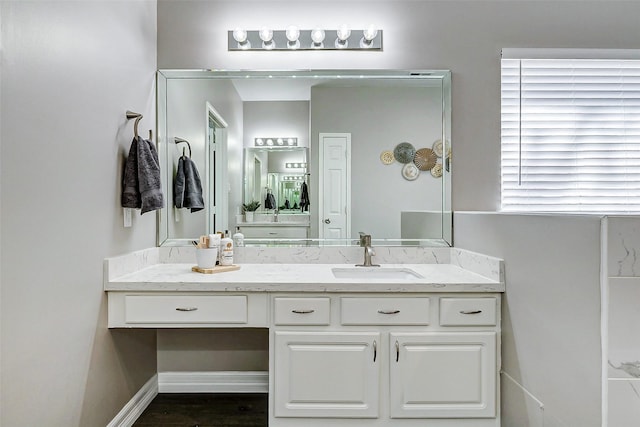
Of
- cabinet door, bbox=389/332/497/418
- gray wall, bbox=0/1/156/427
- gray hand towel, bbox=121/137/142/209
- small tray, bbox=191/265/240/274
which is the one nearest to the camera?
gray wall, bbox=0/1/156/427

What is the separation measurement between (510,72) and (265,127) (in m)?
1.56

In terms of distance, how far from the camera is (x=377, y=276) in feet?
6.51

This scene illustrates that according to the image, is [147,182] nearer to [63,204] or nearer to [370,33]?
[63,204]

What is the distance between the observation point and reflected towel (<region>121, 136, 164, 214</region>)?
66.0 inches

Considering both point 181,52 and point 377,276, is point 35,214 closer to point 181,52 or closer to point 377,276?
point 181,52

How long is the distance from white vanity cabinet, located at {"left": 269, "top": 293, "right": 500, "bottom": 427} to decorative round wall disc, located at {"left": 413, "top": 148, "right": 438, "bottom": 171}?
864 mm

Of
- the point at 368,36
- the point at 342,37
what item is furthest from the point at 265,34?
the point at 368,36

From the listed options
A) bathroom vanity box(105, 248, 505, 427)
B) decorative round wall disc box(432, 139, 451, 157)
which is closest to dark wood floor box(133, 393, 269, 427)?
bathroom vanity box(105, 248, 505, 427)

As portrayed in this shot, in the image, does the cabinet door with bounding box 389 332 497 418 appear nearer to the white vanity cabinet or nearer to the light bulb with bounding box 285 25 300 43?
the white vanity cabinet

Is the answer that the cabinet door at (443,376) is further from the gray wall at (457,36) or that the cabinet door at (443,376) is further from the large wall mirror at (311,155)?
the gray wall at (457,36)

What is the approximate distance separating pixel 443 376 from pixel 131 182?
173cm

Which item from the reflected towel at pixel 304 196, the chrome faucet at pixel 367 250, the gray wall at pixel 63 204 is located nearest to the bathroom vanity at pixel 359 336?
the gray wall at pixel 63 204

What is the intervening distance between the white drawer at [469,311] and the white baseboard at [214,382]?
1213 millimetres

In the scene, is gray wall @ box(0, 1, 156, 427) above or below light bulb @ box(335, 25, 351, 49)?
below
